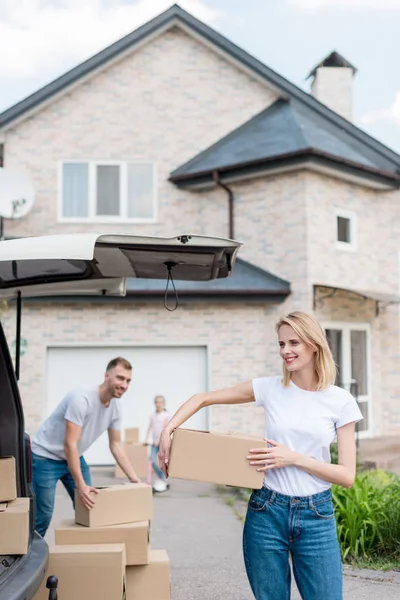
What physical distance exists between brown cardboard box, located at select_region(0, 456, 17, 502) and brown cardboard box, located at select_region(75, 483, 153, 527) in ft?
2.01

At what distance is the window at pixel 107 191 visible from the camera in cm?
1570

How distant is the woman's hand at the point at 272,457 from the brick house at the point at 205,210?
34.2ft

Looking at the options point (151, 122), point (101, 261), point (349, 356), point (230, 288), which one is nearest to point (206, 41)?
point (151, 122)

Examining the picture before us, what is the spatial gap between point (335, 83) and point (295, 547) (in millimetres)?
16692

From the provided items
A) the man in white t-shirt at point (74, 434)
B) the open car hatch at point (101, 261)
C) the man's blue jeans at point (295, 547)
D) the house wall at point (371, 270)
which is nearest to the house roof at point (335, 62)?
the house wall at point (371, 270)

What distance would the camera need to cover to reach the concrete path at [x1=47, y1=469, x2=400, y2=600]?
5.69 meters

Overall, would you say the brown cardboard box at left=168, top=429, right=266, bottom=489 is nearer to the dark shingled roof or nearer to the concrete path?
the concrete path

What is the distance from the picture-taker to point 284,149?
14.4m

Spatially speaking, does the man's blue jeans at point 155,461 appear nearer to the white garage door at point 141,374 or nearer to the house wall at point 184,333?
the white garage door at point 141,374

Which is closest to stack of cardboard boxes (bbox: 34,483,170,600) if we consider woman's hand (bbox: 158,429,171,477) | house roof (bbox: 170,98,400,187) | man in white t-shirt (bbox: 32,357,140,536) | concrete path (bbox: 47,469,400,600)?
man in white t-shirt (bbox: 32,357,140,536)

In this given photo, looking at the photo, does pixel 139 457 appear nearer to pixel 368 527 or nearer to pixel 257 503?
pixel 368 527

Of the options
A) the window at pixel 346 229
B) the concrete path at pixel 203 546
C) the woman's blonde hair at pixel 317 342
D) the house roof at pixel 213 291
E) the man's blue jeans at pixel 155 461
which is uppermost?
the window at pixel 346 229

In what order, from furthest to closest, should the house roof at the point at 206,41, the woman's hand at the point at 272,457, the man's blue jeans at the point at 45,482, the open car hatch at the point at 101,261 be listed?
the house roof at the point at 206,41
the man's blue jeans at the point at 45,482
the open car hatch at the point at 101,261
the woman's hand at the point at 272,457

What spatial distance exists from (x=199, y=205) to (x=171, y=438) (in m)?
12.5
